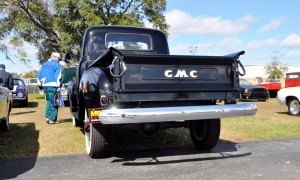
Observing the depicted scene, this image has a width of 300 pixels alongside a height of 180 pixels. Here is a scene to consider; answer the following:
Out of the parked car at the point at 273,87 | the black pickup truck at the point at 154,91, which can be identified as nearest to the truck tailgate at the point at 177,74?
the black pickup truck at the point at 154,91

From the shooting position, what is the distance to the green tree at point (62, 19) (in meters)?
23.7

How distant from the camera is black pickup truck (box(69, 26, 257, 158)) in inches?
181

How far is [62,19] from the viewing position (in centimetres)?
2461

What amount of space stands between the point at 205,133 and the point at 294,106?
23.4 ft

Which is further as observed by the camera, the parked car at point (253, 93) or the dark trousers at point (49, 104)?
the parked car at point (253, 93)

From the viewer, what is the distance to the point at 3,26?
2616cm

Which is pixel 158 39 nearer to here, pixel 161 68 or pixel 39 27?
pixel 161 68

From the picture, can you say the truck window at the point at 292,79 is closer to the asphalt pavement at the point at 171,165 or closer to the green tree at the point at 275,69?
the asphalt pavement at the point at 171,165

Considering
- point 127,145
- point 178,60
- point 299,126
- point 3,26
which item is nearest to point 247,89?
point 299,126

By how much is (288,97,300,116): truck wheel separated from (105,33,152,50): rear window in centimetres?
685

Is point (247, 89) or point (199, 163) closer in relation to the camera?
point (199, 163)

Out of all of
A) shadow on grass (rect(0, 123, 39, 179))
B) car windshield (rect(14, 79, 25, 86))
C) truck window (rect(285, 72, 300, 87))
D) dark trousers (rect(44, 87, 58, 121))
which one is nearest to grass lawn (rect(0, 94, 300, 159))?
shadow on grass (rect(0, 123, 39, 179))

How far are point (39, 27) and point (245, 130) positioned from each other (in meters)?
22.1

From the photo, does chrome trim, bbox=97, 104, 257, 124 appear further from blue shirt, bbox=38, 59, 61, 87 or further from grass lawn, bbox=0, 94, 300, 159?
blue shirt, bbox=38, 59, 61, 87
